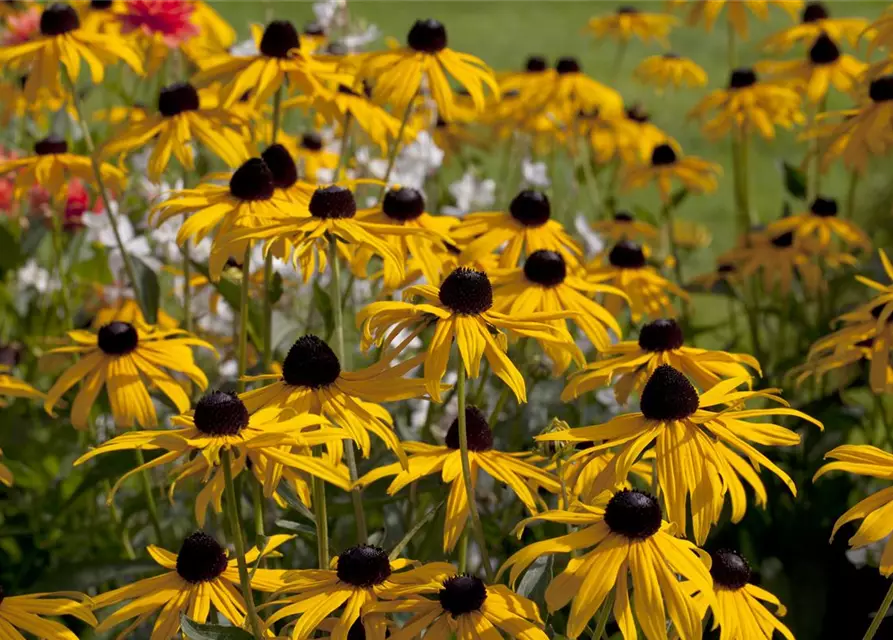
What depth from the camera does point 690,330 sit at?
2.69m

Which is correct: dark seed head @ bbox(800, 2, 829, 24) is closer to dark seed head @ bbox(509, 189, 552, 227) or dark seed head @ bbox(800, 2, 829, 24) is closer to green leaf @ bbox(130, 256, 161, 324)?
dark seed head @ bbox(509, 189, 552, 227)

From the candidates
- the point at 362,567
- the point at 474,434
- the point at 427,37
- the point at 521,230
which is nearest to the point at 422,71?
the point at 427,37

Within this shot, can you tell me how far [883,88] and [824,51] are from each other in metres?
0.72

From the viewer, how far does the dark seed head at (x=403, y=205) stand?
211 centimetres

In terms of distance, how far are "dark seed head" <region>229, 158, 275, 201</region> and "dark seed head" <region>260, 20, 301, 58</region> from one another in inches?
16.3

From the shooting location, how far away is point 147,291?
234 cm

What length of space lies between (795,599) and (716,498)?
3.70 feet

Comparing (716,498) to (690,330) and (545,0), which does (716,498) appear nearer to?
(690,330)

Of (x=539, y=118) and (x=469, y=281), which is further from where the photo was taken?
(x=539, y=118)

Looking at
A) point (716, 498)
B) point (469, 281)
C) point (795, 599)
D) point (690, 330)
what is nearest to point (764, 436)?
point (716, 498)

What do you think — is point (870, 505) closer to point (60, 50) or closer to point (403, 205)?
point (403, 205)

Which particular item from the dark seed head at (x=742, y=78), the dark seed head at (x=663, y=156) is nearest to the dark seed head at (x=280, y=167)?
the dark seed head at (x=663, y=156)

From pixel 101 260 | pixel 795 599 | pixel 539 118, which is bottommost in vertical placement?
pixel 795 599

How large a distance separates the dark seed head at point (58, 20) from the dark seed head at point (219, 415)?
1.26 meters
